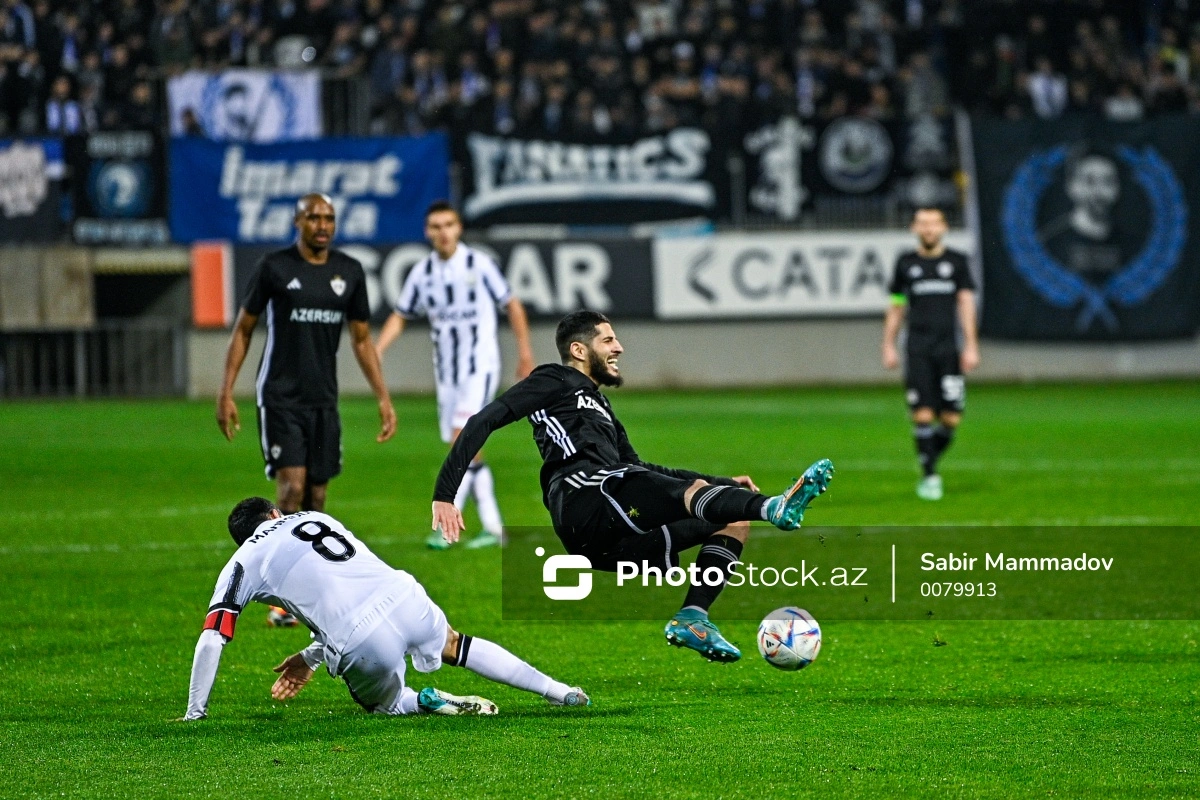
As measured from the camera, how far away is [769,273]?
2752cm

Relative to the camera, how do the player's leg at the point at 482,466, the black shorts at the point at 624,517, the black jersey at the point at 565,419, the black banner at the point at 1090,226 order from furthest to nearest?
the black banner at the point at 1090,226
the player's leg at the point at 482,466
the black jersey at the point at 565,419
the black shorts at the point at 624,517

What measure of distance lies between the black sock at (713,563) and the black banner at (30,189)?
21.5 meters

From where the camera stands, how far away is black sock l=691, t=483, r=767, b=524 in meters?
6.34

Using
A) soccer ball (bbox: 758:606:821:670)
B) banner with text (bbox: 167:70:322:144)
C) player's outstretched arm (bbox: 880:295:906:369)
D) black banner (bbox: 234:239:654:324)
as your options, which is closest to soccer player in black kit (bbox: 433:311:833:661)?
soccer ball (bbox: 758:606:821:670)

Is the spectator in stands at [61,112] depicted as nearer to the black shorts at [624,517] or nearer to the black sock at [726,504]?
the black shorts at [624,517]

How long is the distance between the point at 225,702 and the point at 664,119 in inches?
840

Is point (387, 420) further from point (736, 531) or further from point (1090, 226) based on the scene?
point (1090, 226)

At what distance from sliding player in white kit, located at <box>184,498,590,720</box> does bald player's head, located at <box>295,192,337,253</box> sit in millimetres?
2644

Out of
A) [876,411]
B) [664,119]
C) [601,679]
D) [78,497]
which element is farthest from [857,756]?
[664,119]

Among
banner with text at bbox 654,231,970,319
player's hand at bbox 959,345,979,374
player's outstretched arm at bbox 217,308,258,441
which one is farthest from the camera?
banner with text at bbox 654,231,970,319

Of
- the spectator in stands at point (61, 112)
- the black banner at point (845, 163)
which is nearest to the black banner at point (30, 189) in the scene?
the spectator in stands at point (61, 112)

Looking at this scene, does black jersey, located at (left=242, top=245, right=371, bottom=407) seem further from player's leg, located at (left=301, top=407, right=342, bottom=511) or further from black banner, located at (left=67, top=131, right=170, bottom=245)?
black banner, located at (left=67, top=131, right=170, bottom=245)

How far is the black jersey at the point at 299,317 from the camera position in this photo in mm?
9078

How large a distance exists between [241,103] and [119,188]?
224cm
